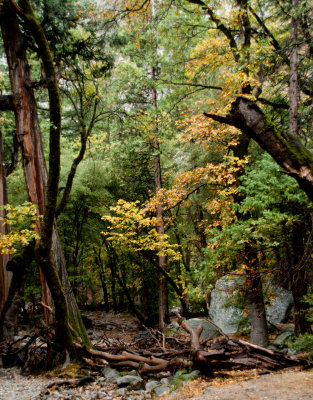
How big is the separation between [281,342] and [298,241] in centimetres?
255

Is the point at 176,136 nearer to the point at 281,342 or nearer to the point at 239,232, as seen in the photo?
the point at 239,232

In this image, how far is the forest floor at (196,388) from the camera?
9.46ft

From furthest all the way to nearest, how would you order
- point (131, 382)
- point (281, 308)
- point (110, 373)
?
point (281, 308), point (110, 373), point (131, 382)

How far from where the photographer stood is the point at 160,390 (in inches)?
170

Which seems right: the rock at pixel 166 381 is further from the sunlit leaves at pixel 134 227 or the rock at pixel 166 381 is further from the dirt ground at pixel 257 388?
the sunlit leaves at pixel 134 227

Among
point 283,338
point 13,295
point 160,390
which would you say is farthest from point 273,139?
point 13,295

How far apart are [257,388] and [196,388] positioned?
1011mm

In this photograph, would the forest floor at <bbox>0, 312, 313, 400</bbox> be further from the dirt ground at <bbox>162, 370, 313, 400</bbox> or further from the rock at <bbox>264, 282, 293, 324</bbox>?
the rock at <bbox>264, 282, 293, 324</bbox>

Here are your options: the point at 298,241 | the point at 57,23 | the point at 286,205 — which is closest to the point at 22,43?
the point at 57,23

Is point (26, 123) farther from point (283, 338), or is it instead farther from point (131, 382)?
point (283, 338)

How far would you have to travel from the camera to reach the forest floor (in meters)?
2.88

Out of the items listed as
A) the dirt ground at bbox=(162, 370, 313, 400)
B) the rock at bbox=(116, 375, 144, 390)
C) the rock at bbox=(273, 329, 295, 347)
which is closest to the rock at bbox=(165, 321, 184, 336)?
the rock at bbox=(273, 329, 295, 347)

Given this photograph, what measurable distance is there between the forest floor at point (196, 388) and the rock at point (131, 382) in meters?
0.11

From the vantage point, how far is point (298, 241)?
18.9ft
